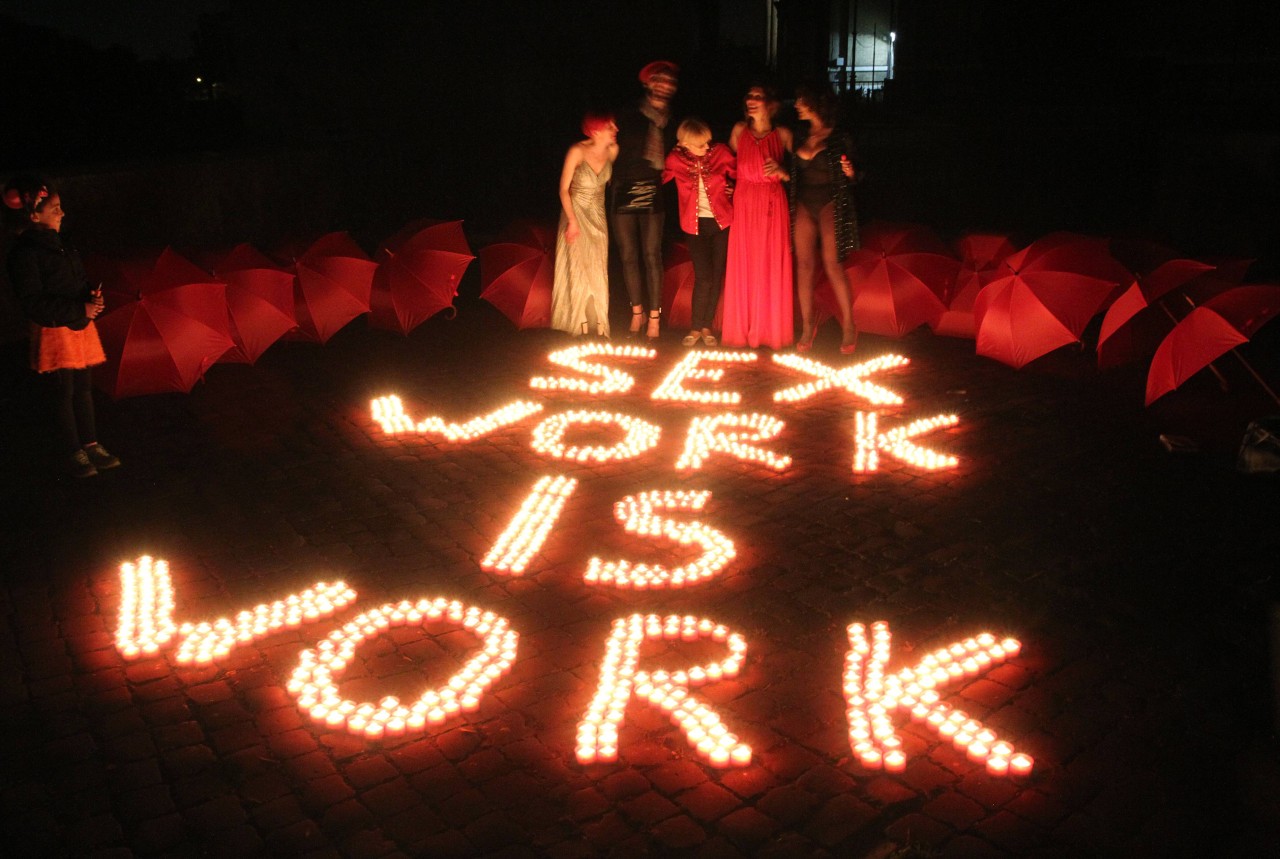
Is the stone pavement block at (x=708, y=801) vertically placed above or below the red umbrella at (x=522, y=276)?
below

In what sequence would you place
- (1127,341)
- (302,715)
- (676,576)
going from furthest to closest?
(1127,341)
(676,576)
(302,715)

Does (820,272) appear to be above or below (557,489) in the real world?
above

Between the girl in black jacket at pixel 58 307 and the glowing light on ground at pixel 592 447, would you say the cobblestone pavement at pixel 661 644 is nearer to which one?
the glowing light on ground at pixel 592 447

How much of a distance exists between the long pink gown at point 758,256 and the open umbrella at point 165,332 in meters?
3.97

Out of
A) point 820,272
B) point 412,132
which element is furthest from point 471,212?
point 820,272

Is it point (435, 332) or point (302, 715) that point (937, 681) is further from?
point (435, 332)

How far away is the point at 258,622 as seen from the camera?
4.73 meters

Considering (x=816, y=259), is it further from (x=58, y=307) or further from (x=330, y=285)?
(x=58, y=307)

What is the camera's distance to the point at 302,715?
409 cm

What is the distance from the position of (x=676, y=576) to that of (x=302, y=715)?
1.85 m

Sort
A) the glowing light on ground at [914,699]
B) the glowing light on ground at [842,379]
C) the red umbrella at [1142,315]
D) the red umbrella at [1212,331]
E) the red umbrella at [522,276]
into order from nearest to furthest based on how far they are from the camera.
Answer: the glowing light on ground at [914,699], the red umbrella at [1212,331], the red umbrella at [1142,315], the glowing light on ground at [842,379], the red umbrella at [522,276]

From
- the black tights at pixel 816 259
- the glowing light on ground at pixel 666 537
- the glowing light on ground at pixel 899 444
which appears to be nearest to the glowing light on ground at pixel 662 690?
the glowing light on ground at pixel 666 537

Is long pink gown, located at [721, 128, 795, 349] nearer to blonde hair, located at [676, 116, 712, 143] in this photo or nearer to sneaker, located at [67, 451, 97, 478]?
blonde hair, located at [676, 116, 712, 143]

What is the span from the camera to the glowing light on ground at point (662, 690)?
12.5ft
